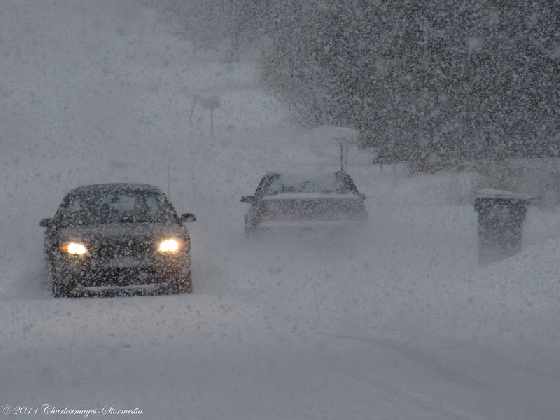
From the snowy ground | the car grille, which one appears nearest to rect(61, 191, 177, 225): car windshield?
the car grille

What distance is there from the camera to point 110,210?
13.0m

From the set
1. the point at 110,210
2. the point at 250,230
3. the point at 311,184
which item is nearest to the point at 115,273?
the point at 110,210

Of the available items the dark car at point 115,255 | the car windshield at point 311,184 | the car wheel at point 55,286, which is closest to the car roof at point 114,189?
the dark car at point 115,255

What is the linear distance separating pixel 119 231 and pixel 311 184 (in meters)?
4.42

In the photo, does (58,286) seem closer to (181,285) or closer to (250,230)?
(181,285)

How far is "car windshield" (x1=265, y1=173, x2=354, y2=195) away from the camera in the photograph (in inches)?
611

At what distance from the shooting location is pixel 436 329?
9.30 metres

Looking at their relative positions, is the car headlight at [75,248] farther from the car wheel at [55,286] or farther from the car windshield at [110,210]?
the car windshield at [110,210]

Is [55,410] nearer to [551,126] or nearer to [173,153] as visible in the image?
[551,126]

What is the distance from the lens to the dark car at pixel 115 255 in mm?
11750

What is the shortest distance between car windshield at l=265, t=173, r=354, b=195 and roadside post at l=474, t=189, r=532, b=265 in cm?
208

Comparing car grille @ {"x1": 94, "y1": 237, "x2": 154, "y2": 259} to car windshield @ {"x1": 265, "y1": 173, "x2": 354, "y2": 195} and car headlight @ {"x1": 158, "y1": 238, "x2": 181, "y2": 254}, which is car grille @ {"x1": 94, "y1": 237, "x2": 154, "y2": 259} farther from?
car windshield @ {"x1": 265, "y1": 173, "x2": 354, "y2": 195}

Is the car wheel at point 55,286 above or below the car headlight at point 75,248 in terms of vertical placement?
below

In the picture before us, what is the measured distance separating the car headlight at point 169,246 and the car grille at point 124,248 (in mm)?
115
